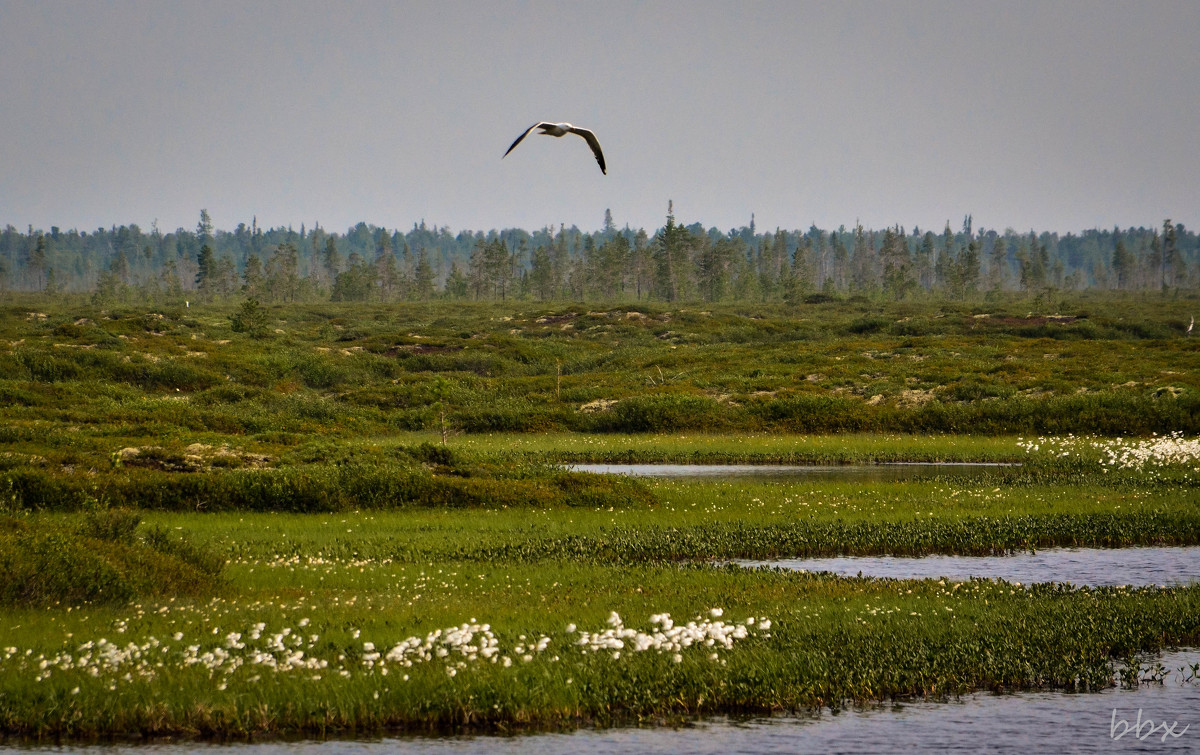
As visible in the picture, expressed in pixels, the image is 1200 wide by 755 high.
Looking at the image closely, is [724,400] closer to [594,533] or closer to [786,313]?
[594,533]

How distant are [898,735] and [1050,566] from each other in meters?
11.2

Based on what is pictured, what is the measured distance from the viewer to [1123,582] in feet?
69.9

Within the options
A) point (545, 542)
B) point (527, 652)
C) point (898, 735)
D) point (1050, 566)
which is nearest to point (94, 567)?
point (527, 652)

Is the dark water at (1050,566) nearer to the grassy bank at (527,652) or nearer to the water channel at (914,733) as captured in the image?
the grassy bank at (527,652)

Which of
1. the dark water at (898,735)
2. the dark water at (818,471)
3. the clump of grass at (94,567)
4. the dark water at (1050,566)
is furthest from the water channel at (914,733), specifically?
the dark water at (818,471)

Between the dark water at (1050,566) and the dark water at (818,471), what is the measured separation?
41.4ft

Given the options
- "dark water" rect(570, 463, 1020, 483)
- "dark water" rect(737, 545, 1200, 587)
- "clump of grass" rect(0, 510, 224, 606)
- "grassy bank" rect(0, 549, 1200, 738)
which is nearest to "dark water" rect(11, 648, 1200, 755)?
"grassy bank" rect(0, 549, 1200, 738)

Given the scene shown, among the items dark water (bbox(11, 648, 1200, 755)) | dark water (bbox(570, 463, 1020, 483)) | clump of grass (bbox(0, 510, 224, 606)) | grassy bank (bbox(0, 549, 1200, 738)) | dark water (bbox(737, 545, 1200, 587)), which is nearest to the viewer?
dark water (bbox(11, 648, 1200, 755))

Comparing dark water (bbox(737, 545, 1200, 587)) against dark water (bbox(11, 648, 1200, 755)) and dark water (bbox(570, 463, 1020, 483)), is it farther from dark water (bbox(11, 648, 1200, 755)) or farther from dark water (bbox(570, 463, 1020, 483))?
dark water (bbox(570, 463, 1020, 483))

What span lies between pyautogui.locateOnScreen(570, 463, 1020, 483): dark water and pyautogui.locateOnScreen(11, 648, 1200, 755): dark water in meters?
23.0

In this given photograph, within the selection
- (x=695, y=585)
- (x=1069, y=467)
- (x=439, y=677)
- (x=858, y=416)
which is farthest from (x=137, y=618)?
(x=858, y=416)

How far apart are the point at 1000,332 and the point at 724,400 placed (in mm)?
54712

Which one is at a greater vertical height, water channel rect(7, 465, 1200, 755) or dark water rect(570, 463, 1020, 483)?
water channel rect(7, 465, 1200, 755)

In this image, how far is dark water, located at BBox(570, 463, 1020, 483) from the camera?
38906mm
